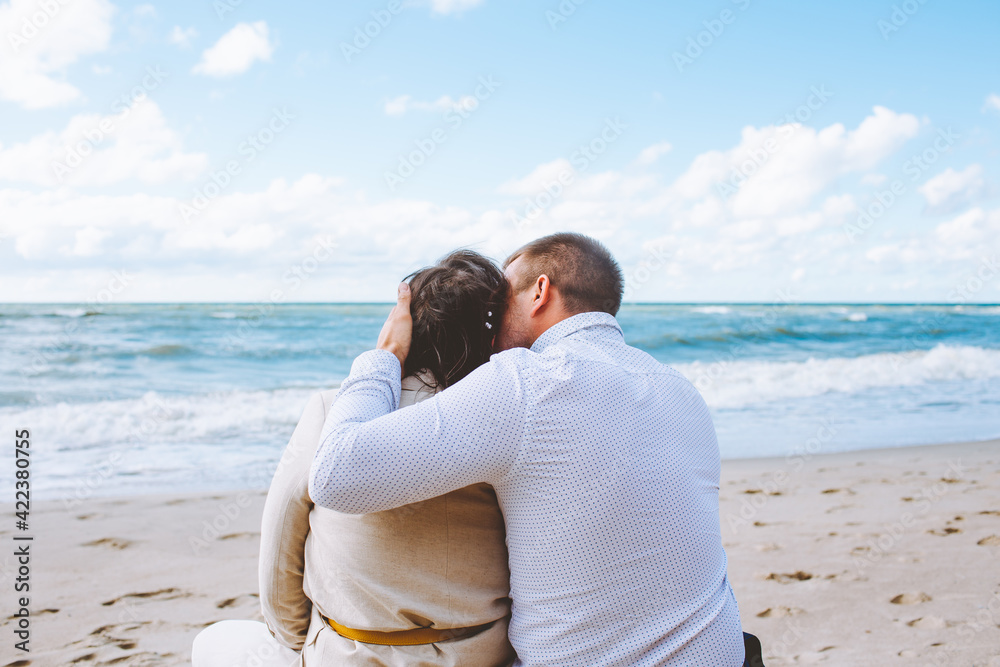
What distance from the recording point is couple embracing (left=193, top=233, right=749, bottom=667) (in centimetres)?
130

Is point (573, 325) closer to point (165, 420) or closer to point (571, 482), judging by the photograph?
point (571, 482)

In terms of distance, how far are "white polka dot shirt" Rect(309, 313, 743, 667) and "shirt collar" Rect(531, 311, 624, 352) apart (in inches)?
4.1

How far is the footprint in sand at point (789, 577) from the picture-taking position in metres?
3.65

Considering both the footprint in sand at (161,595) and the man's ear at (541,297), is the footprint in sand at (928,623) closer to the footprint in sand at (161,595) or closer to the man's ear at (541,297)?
the man's ear at (541,297)

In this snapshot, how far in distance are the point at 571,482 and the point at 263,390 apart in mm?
10411

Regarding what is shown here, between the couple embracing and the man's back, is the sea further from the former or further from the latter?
the man's back

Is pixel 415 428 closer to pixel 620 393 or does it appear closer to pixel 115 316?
pixel 620 393

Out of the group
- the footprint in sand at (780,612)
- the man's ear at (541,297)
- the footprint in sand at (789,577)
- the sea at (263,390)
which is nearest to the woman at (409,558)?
the man's ear at (541,297)

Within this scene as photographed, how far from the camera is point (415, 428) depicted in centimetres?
127

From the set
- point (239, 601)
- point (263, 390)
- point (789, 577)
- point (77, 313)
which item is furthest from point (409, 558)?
point (77, 313)

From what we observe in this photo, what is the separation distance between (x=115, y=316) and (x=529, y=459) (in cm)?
2485

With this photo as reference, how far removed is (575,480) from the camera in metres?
1.35

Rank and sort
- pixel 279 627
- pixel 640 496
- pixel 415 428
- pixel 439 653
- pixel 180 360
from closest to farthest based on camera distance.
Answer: pixel 415 428, pixel 640 496, pixel 439 653, pixel 279 627, pixel 180 360

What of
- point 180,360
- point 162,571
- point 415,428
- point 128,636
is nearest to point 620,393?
point 415,428
